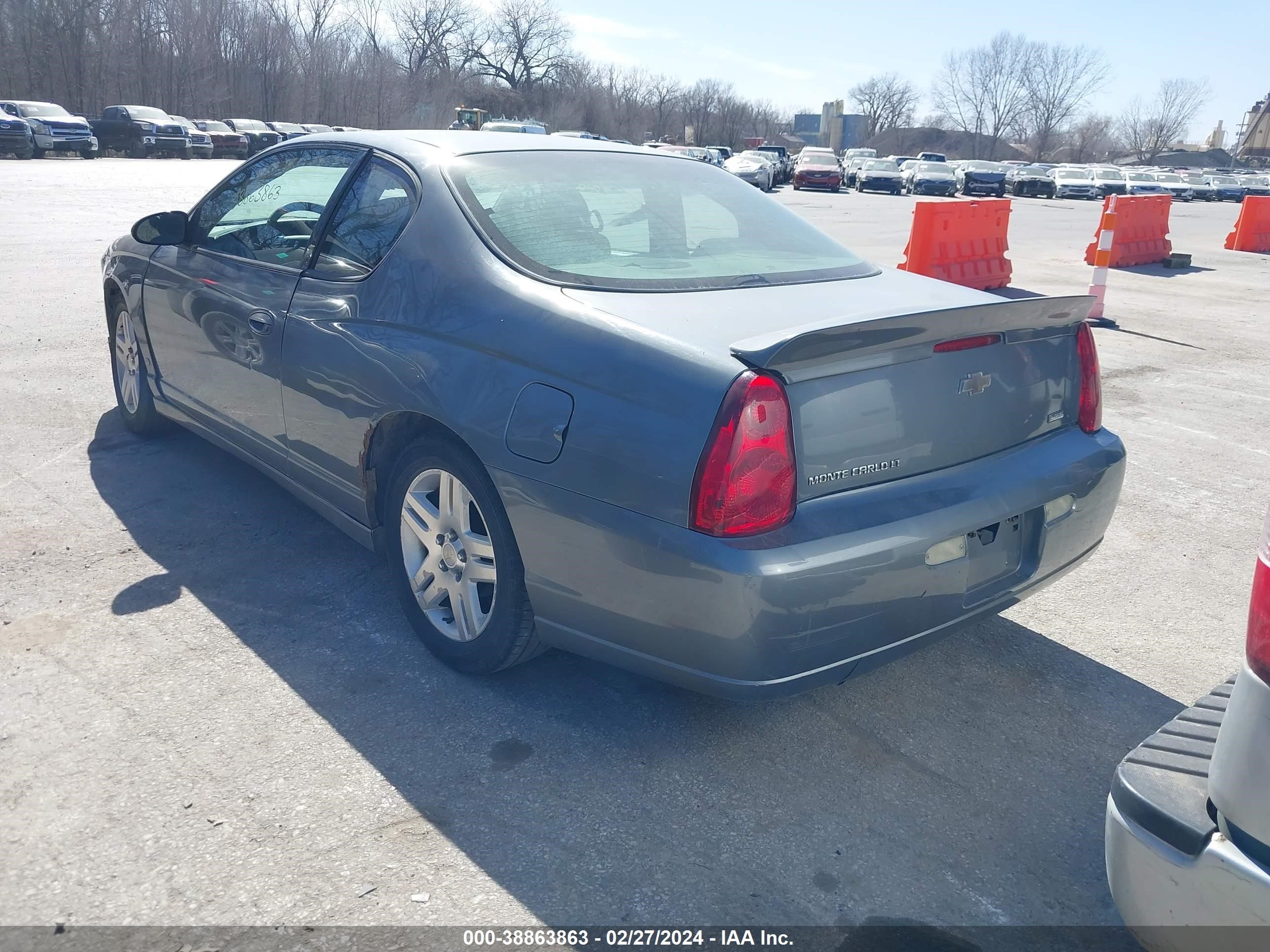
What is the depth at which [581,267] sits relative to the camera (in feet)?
10.4

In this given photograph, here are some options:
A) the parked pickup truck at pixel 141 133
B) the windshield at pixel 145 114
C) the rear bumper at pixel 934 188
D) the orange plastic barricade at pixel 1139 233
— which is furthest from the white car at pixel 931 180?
the windshield at pixel 145 114

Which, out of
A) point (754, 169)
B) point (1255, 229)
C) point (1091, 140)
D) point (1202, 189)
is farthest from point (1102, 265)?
point (1091, 140)

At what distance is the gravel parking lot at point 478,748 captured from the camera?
2398 millimetres

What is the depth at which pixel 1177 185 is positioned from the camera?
4975 cm

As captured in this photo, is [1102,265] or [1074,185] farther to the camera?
[1074,185]

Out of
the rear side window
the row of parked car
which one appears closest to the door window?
the rear side window

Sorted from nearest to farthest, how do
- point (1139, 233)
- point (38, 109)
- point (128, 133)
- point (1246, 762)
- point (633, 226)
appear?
point (1246, 762)
point (633, 226)
point (1139, 233)
point (38, 109)
point (128, 133)

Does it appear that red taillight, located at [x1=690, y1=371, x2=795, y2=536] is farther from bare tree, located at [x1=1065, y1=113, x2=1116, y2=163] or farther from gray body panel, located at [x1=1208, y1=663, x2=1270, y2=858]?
bare tree, located at [x1=1065, y1=113, x2=1116, y2=163]

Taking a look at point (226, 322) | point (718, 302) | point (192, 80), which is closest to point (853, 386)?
point (718, 302)

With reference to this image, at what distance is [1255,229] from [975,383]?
68.7 ft

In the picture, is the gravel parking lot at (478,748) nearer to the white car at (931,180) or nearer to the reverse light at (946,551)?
the reverse light at (946,551)

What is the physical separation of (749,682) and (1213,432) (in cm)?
535

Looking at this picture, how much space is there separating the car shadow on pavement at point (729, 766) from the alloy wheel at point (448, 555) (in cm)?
20

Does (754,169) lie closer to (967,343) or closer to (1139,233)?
(1139,233)
